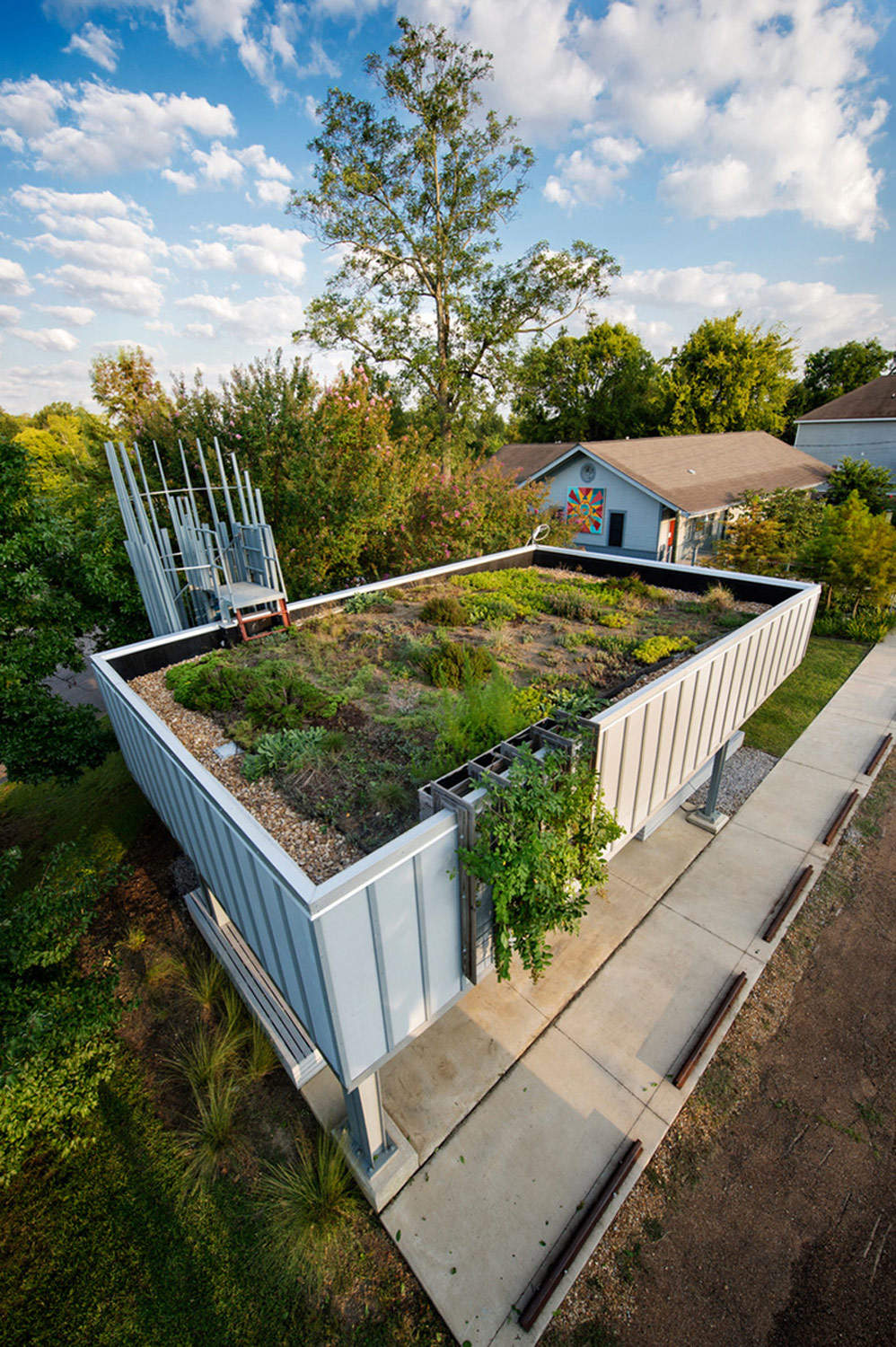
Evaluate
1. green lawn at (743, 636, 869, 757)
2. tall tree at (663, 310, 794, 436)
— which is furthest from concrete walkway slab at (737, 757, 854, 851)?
tall tree at (663, 310, 794, 436)

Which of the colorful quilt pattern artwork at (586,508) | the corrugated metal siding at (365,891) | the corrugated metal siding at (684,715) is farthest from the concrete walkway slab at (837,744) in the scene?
the colorful quilt pattern artwork at (586,508)

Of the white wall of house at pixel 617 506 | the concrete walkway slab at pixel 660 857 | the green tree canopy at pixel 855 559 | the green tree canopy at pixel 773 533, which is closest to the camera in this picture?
the concrete walkway slab at pixel 660 857

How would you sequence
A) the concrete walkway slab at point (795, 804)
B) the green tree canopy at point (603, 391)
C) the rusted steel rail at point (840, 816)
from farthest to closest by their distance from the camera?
1. the green tree canopy at point (603, 391)
2. the concrete walkway slab at point (795, 804)
3. the rusted steel rail at point (840, 816)

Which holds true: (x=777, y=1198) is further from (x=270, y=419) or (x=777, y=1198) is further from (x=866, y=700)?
(x=270, y=419)

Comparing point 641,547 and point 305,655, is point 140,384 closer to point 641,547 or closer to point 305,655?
point 305,655

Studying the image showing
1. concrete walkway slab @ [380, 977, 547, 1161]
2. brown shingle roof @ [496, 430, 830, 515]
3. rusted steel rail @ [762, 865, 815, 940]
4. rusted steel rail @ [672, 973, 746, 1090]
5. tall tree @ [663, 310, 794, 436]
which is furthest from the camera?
tall tree @ [663, 310, 794, 436]

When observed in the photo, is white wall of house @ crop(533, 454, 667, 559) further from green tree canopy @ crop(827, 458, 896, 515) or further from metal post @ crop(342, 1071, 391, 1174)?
metal post @ crop(342, 1071, 391, 1174)

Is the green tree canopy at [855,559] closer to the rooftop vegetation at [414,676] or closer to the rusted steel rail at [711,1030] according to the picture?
the rooftop vegetation at [414,676]
